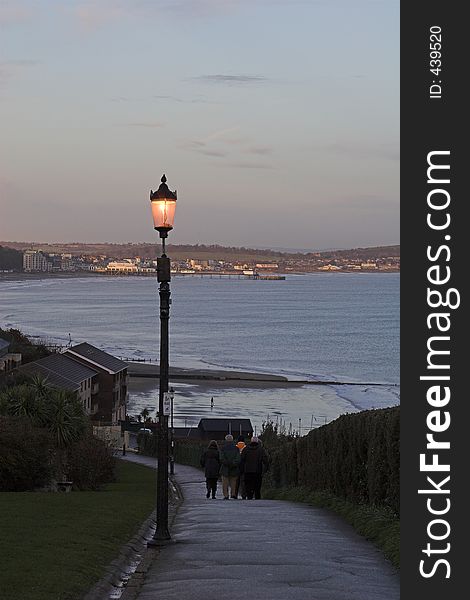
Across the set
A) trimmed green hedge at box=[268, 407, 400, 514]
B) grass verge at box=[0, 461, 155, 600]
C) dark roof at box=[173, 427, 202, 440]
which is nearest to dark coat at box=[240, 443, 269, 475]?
trimmed green hedge at box=[268, 407, 400, 514]

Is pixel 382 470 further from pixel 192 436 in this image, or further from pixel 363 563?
pixel 192 436

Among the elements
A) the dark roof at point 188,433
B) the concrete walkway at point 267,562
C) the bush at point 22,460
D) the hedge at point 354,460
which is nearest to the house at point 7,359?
the dark roof at point 188,433

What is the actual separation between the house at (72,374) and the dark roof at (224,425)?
728 cm

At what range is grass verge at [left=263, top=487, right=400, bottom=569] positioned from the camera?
486 inches

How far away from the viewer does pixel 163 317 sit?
44.2 ft

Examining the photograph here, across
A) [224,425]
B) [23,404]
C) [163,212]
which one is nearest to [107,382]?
[224,425]

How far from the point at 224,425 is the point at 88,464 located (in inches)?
1019

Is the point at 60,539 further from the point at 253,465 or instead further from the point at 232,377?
the point at 232,377

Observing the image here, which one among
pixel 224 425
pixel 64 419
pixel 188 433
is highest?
pixel 64 419

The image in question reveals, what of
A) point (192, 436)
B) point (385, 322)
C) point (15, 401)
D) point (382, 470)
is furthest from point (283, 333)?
point (382, 470)

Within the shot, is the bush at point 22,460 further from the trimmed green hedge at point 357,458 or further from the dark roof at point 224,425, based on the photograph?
the dark roof at point 224,425

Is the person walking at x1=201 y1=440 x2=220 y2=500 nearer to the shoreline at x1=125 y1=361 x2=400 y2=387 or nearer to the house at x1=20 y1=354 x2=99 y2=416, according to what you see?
the house at x1=20 y1=354 x2=99 y2=416

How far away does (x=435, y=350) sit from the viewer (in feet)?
27.0

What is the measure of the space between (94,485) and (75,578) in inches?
783
